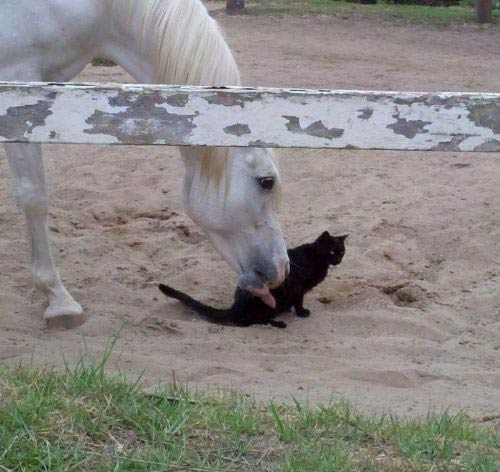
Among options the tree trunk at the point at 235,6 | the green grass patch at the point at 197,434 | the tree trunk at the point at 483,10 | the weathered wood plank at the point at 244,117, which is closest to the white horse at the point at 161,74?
the green grass patch at the point at 197,434

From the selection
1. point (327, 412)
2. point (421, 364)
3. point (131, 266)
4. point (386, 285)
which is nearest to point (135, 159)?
point (131, 266)

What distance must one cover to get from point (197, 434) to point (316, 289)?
2.28 m

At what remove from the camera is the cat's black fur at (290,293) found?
446 cm

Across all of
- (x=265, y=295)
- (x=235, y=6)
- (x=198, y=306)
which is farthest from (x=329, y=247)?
(x=235, y=6)

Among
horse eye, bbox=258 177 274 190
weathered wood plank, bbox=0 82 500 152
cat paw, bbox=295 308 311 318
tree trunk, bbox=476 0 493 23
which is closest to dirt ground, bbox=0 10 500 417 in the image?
cat paw, bbox=295 308 311 318

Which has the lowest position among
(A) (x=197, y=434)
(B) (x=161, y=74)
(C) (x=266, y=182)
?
(A) (x=197, y=434)

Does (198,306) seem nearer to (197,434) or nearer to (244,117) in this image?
(197,434)

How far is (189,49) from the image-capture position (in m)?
3.98

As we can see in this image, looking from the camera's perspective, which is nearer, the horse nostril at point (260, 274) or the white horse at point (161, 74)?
the white horse at point (161, 74)

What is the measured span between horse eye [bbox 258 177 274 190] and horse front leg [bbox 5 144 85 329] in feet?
3.30

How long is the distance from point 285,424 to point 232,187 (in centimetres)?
148

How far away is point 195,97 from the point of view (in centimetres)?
253

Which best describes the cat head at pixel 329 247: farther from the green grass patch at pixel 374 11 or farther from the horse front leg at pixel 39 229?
the green grass patch at pixel 374 11

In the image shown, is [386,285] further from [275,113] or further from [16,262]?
[275,113]
